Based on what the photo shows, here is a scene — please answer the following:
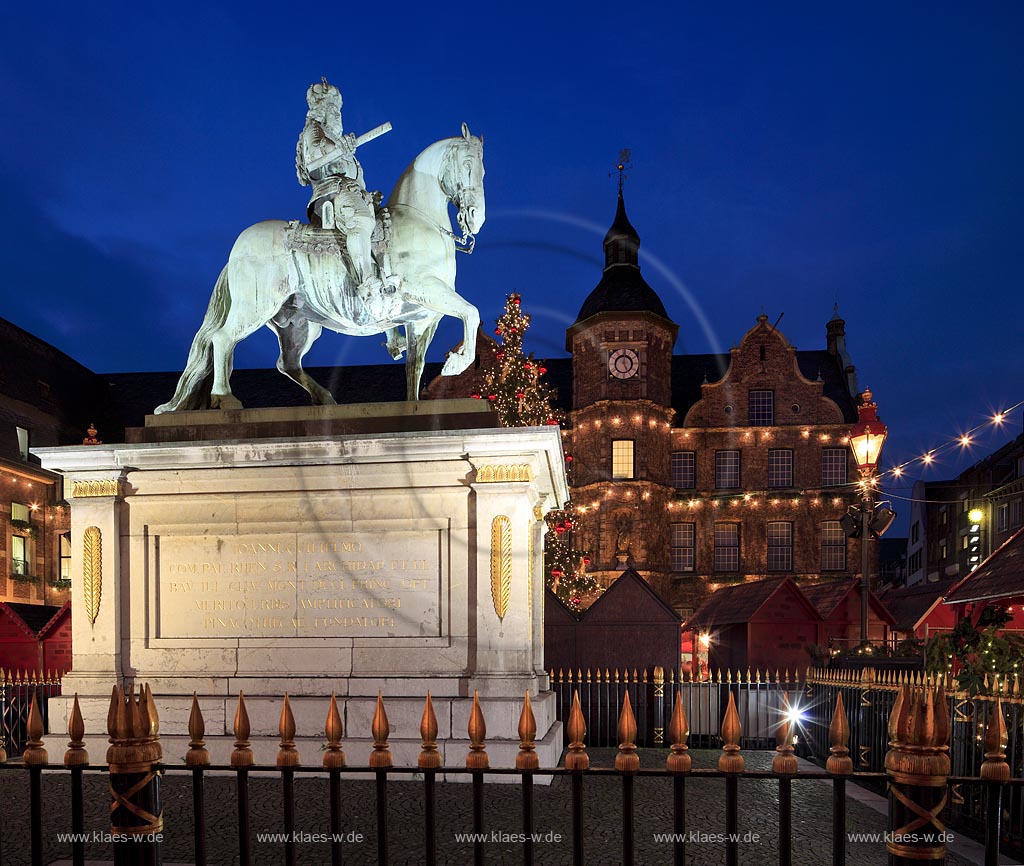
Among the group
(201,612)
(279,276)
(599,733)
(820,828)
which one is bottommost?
(599,733)

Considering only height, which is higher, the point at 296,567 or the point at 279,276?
the point at 279,276

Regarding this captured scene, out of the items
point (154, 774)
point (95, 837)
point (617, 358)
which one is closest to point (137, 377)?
point (617, 358)

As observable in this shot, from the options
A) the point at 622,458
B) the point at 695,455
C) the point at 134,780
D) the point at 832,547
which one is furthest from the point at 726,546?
the point at 134,780

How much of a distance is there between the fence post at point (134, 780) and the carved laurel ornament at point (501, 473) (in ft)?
18.6

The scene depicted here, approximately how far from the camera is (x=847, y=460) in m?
39.2

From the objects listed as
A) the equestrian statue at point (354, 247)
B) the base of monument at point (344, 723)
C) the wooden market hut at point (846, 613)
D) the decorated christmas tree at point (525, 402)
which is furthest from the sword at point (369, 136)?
the wooden market hut at point (846, 613)

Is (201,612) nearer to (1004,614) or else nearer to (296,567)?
(296,567)

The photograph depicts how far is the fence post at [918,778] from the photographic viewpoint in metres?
3.05

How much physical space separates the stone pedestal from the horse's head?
243cm

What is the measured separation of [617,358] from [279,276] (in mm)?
30286

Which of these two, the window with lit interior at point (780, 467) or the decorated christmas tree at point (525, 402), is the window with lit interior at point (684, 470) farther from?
the decorated christmas tree at point (525, 402)

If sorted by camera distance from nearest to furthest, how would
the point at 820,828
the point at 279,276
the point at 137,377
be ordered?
the point at 820,828 → the point at 279,276 → the point at 137,377

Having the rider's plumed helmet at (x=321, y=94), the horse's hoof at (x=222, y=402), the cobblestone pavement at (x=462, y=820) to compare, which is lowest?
the cobblestone pavement at (x=462, y=820)

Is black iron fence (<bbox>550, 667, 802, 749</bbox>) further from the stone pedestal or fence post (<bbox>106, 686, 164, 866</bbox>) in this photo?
fence post (<bbox>106, 686, 164, 866</bbox>)
